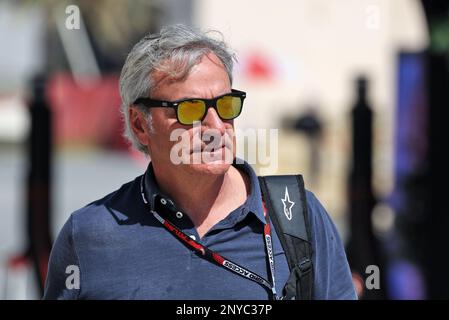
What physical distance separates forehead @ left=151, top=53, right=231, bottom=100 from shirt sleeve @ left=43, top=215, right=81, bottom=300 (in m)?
0.38

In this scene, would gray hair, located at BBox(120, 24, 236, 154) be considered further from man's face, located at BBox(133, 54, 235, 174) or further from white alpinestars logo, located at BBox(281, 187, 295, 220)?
white alpinestars logo, located at BBox(281, 187, 295, 220)

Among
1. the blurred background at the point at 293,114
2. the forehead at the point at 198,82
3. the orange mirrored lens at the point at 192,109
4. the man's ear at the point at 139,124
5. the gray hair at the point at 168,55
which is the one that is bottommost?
the blurred background at the point at 293,114

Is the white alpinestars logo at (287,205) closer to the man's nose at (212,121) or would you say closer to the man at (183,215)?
the man at (183,215)

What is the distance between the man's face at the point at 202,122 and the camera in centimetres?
215

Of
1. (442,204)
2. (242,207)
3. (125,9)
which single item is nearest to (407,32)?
(125,9)

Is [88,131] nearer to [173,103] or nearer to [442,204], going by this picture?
[442,204]

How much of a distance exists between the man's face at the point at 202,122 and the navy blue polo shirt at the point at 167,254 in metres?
0.13

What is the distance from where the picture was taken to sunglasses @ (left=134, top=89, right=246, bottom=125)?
213 cm

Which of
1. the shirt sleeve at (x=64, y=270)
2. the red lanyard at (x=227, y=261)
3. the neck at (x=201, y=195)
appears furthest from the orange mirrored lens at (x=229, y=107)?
the shirt sleeve at (x=64, y=270)

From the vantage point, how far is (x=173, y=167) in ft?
7.32

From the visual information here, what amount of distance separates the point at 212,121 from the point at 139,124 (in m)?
0.22

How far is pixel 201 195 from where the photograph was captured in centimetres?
225

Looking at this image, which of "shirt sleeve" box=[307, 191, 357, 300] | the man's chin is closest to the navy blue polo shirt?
"shirt sleeve" box=[307, 191, 357, 300]

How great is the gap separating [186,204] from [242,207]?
Result: 0.40 feet
